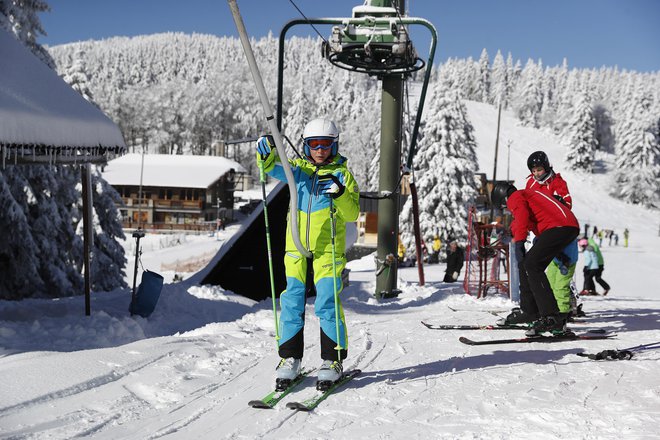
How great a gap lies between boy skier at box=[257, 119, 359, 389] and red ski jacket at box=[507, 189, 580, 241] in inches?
99.7

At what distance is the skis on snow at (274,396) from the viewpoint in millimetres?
3879

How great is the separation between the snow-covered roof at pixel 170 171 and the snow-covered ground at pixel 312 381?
56119 mm

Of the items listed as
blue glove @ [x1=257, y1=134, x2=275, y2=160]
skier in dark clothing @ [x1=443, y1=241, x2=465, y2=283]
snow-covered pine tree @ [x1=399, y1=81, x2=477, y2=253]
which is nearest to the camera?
blue glove @ [x1=257, y1=134, x2=275, y2=160]

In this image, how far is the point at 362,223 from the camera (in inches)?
2240

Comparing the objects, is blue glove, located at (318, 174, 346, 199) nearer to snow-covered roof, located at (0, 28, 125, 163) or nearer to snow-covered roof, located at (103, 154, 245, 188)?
snow-covered roof, located at (0, 28, 125, 163)

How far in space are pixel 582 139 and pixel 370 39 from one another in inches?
3536

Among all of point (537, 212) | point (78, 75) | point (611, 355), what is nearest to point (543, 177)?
point (537, 212)

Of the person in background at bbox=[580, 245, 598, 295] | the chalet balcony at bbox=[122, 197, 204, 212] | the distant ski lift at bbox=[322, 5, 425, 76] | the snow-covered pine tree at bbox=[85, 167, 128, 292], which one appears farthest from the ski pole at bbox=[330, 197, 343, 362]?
the chalet balcony at bbox=[122, 197, 204, 212]

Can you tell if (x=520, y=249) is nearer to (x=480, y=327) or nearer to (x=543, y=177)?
(x=543, y=177)

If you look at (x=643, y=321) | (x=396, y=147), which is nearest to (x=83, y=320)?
(x=396, y=147)

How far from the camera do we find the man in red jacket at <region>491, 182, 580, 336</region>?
243 inches

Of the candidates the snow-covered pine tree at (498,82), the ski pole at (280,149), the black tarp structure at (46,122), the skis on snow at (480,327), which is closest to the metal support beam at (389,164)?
the skis on snow at (480,327)

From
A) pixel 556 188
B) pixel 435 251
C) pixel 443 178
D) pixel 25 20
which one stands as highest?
pixel 25 20

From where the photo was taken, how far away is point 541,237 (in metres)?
6.25
